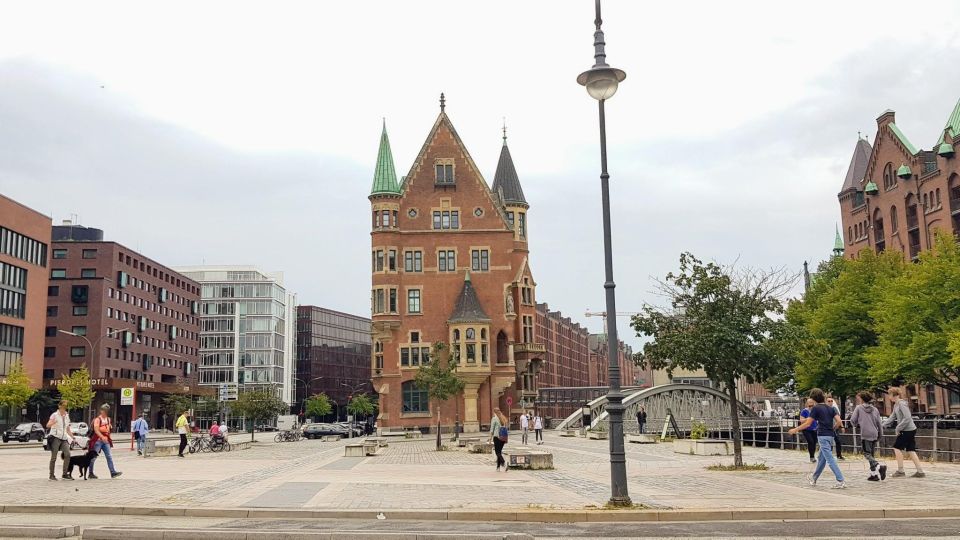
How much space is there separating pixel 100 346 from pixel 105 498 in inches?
3403

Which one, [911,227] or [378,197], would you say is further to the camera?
[911,227]

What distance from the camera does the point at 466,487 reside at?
18016 millimetres

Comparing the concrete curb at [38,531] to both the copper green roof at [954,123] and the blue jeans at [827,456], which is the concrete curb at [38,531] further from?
the copper green roof at [954,123]

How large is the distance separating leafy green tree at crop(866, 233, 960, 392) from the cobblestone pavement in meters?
22.0

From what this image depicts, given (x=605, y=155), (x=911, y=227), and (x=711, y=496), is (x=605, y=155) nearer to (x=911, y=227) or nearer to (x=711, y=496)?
(x=711, y=496)

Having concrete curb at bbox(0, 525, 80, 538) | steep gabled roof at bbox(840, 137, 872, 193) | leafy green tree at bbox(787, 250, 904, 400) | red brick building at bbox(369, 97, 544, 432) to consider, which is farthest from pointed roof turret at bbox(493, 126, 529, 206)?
concrete curb at bbox(0, 525, 80, 538)

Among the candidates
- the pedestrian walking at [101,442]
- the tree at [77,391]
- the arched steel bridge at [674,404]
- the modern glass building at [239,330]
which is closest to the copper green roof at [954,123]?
the arched steel bridge at [674,404]

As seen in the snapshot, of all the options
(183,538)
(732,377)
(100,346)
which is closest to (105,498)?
(183,538)

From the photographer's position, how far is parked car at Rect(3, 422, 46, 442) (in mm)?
59469

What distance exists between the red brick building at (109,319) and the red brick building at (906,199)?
7386 centimetres

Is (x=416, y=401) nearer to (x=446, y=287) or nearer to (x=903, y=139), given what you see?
(x=446, y=287)

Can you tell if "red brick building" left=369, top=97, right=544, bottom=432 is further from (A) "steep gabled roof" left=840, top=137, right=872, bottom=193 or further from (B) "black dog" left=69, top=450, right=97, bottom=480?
(B) "black dog" left=69, top=450, right=97, bottom=480

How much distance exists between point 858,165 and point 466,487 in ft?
266

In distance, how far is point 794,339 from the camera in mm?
23047
